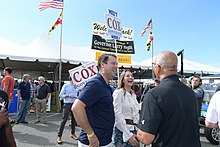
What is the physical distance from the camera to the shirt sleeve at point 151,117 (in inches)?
65.3

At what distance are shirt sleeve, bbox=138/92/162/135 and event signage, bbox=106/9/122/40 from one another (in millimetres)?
4697

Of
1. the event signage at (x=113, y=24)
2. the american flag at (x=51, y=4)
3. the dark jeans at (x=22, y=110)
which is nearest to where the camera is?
the event signage at (x=113, y=24)

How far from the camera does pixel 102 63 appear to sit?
2428 mm

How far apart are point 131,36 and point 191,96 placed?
11136 mm

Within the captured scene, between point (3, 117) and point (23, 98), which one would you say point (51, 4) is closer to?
point (23, 98)

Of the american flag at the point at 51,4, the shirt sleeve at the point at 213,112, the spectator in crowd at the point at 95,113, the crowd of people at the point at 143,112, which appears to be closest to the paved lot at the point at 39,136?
the crowd of people at the point at 143,112

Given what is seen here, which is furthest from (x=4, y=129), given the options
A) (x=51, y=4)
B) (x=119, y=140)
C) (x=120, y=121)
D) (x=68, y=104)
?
(x=51, y=4)

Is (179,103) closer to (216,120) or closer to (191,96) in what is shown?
(191,96)

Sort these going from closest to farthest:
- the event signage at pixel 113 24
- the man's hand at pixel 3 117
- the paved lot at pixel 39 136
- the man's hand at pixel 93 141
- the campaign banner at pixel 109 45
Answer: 1. the man's hand at pixel 3 117
2. the man's hand at pixel 93 141
3. the paved lot at pixel 39 136
4. the event signage at pixel 113 24
5. the campaign banner at pixel 109 45

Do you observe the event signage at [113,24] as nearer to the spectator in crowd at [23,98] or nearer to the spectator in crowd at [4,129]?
the spectator in crowd at [23,98]

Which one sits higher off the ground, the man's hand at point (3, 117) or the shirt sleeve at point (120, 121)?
the man's hand at point (3, 117)

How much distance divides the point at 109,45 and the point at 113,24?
13.0ft

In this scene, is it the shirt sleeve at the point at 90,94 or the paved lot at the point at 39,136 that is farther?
the paved lot at the point at 39,136

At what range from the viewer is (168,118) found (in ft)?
5.54
